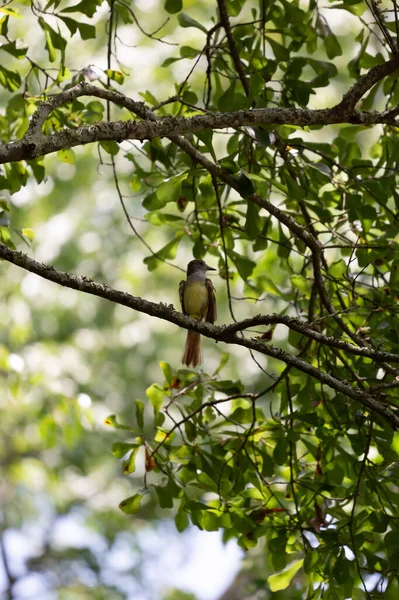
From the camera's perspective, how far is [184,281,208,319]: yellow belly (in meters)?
5.53

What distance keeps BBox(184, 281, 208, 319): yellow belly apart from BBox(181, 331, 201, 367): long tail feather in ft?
1.54

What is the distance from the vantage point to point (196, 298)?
18.2 feet

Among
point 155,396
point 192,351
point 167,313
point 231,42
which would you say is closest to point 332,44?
point 231,42

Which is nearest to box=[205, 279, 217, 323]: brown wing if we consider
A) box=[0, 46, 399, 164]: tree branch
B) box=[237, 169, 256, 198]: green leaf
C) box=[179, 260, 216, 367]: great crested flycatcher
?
box=[179, 260, 216, 367]: great crested flycatcher

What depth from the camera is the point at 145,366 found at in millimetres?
11375

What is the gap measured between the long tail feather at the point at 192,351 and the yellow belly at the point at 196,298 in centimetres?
47

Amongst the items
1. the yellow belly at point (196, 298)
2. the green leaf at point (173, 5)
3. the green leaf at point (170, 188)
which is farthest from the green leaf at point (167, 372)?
the green leaf at point (173, 5)

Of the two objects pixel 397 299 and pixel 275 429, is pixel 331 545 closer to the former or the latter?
pixel 275 429

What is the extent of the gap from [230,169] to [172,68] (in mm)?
8534

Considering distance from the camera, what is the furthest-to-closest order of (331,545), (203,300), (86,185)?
1. (86,185)
2. (203,300)
3. (331,545)

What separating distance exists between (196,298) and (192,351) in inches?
22.1

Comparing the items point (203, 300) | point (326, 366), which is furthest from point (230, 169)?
point (203, 300)

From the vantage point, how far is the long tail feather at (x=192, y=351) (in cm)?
507

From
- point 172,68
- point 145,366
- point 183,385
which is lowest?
point 183,385
